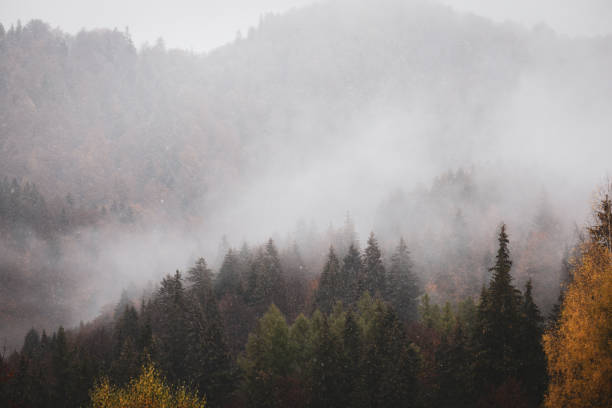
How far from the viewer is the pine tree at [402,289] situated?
2280 inches

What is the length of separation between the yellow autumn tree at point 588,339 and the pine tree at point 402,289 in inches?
1321

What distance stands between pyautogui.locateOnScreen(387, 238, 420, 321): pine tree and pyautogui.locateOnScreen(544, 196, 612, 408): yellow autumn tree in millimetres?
33553

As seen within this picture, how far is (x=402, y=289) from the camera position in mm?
58688

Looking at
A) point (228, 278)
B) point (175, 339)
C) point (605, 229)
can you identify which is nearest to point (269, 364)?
point (175, 339)

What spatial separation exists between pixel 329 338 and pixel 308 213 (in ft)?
479

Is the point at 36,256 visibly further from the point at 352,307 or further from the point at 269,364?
the point at 269,364

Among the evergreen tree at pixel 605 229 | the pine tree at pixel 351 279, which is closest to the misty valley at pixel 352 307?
the evergreen tree at pixel 605 229

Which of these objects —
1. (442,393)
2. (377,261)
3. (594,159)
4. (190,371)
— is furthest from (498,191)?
(190,371)

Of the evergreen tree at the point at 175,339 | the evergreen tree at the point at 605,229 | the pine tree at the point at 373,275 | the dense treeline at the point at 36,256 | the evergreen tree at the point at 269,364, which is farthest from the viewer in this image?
the dense treeline at the point at 36,256

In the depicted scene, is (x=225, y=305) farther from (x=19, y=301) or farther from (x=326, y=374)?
(x=19, y=301)

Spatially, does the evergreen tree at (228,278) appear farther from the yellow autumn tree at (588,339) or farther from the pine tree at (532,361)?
the yellow autumn tree at (588,339)

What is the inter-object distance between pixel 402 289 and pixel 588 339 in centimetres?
3745

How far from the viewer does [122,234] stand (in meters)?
172

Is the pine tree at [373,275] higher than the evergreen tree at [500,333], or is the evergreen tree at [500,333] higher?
the pine tree at [373,275]
